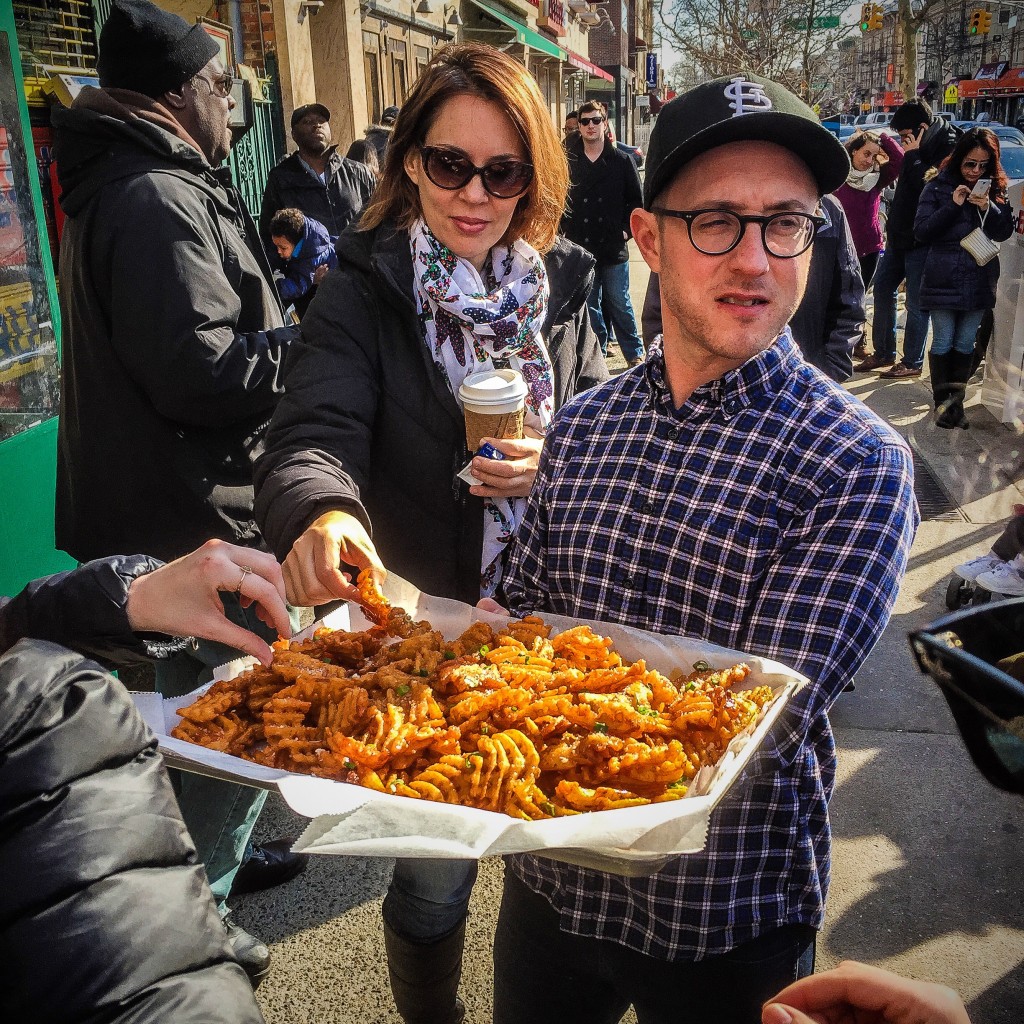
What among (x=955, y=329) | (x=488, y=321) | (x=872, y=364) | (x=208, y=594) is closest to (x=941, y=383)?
(x=955, y=329)

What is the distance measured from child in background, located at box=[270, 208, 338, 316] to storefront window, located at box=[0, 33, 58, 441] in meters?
2.13

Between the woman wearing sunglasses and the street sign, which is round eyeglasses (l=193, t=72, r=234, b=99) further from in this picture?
the street sign

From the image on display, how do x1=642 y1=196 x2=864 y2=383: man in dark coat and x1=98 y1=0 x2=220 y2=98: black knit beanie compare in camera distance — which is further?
x1=642 y1=196 x2=864 y2=383: man in dark coat

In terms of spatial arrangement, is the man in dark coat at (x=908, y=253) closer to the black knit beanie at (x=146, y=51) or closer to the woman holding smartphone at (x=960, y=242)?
the woman holding smartphone at (x=960, y=242)

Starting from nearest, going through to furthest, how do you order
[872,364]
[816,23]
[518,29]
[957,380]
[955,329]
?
[955,329]
[957,380]
[872,364]
[518,29]
[816,23]

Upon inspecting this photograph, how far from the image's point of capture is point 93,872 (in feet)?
3.14

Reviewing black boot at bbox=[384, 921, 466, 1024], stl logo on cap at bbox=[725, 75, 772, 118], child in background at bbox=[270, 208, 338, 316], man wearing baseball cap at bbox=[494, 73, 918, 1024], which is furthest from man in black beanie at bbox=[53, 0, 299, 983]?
child in background at bbox=[270, 208, 338, 316]

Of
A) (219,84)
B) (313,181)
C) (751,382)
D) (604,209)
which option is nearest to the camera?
(751,382)

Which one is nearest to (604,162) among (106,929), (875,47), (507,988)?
(507,988)

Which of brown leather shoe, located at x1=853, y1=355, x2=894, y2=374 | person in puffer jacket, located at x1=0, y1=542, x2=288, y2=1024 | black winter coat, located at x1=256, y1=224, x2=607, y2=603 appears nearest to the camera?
person in puffer jacket, located at x1=0, y1=542, x2=288, y2=1024

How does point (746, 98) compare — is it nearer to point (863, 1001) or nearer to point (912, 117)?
point (863, 1001)

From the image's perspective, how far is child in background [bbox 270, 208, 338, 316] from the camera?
21.6ft

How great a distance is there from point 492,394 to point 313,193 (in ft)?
20.3

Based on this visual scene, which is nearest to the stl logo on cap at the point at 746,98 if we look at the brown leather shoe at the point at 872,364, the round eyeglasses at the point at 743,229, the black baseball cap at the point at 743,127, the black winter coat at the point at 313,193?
the black baseball cap at the point at 743,127
